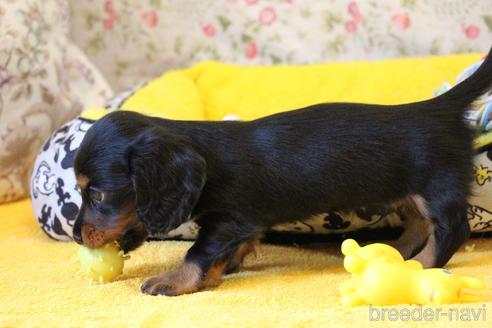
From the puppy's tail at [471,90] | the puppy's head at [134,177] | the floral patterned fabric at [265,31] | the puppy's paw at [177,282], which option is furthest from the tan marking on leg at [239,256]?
the floral patterned fabric at [265,31]

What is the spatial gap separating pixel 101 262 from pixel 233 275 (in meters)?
0.37

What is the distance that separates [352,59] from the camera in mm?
3535

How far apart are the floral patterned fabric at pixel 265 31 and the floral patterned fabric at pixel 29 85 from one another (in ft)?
1.28

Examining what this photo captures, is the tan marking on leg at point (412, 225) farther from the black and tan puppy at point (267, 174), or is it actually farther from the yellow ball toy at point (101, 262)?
the yellow ball toy at point (101, 262)

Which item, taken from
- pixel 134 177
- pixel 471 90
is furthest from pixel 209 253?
pixel 471 90

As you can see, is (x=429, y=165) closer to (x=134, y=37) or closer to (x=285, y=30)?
(x=285, y=30)

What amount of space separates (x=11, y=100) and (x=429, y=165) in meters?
1.74

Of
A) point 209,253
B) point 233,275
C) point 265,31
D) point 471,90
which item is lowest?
point 233,275

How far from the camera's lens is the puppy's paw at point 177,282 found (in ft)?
6.12

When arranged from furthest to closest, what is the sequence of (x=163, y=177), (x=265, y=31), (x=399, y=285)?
(x=265, y=31)
(x=163, y=177)
(x=399, y=285)

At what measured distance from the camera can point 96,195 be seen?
1.85 metres

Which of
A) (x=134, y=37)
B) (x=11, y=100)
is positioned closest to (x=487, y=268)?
(x=11, y=100)

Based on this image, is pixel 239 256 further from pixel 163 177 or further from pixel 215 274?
pixel 163 177

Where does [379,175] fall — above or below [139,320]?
above
